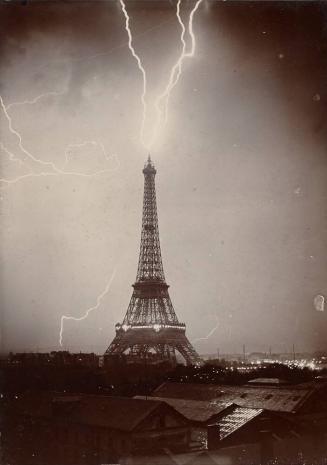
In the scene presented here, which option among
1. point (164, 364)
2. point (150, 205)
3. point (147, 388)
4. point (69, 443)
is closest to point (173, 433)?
point (69, 443)

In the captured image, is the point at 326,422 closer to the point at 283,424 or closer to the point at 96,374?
the point at 283,424

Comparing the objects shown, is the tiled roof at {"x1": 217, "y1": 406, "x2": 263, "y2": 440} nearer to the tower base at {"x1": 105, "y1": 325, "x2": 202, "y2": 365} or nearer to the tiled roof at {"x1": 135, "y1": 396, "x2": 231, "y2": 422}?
the tiled roof at {"x1": 135, "y1": 396, "x2": 231, "y2": 422}

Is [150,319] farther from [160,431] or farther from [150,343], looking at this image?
[160,431]

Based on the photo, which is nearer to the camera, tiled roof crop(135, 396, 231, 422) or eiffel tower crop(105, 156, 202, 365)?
tiled roof crop(135, 396, 231, 422)

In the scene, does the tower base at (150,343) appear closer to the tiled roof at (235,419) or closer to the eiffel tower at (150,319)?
the eiffel tower at (150,319)

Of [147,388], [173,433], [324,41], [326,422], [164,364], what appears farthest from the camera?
[164,364]

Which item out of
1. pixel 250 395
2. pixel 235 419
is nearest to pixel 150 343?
pixel 250 395

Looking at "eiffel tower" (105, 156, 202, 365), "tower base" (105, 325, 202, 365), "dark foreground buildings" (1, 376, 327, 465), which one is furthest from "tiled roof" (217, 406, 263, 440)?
"eiffel tower" (105, 156, 202, 365)
